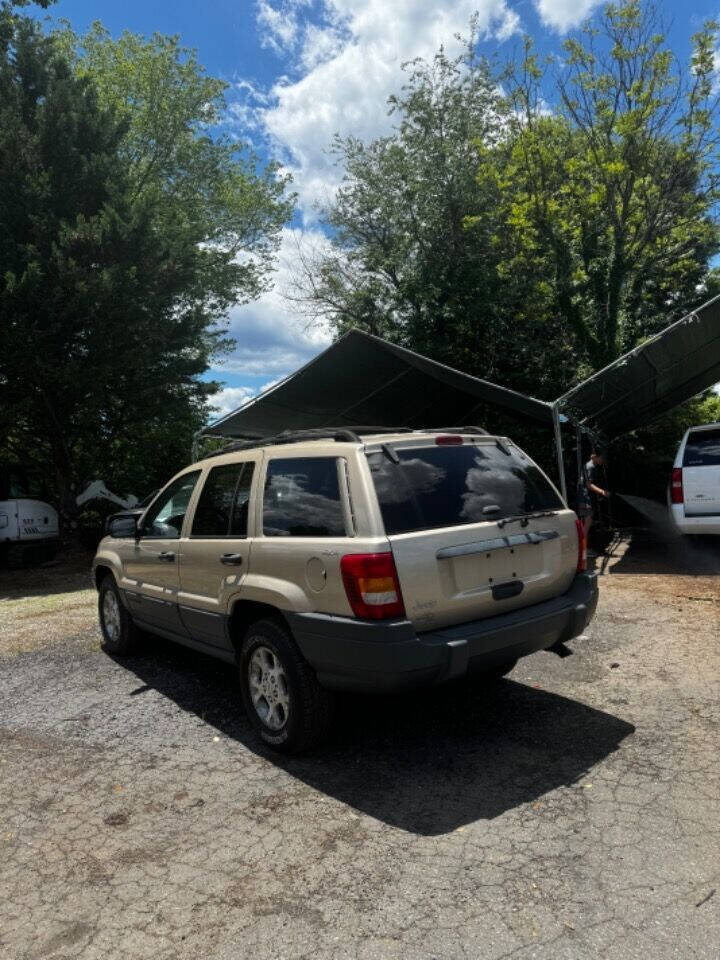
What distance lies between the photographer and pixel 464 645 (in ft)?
11.1

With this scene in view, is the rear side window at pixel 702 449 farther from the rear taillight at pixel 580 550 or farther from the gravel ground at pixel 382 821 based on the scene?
the rear taillight at pixel 580 550

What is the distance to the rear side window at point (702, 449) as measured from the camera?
859 centimetres

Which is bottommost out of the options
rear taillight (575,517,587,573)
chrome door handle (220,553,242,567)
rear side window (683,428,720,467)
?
rear taillight (575,517,587,573)

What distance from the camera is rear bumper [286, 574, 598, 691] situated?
329cm

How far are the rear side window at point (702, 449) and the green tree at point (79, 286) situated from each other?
1135 centimetres

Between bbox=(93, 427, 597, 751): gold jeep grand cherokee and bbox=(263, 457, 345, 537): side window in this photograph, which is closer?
bbox=(93, 427, 597, 751): gold jeep grand cherokee

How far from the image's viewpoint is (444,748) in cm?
390

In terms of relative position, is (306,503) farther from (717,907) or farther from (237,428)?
(237,428)

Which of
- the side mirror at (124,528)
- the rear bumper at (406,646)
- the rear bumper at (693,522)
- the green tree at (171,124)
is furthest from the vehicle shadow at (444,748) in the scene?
the green tree at (171,124)

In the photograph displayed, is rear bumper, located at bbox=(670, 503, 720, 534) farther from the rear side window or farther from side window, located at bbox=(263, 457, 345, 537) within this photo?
side window, located at bbox=(263, 457, 345, 537)

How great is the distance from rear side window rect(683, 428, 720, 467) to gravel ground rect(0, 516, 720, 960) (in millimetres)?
3883

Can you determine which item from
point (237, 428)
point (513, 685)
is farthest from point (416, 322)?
point (513, 685)

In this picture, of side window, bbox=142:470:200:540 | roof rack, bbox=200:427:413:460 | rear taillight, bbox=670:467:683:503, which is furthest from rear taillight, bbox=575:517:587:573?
rear taillight, bbox=670:467:683:503

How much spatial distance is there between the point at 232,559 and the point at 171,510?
1.28m
